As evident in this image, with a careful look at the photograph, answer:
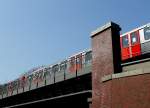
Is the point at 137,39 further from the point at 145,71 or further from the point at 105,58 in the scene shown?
the point at 145,71

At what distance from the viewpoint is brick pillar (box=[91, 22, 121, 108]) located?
13.9 m

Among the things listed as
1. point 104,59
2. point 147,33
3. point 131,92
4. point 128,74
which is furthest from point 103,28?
point 147,33

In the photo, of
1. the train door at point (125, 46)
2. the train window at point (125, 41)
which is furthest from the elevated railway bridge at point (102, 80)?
the train window at point (125, 41)

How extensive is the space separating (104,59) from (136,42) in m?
10.2

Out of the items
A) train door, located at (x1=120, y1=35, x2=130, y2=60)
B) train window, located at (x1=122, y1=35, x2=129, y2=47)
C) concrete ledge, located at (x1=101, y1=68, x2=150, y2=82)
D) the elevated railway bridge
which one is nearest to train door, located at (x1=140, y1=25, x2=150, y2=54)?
train door, located at (x1=120, y1=35, x2=130, y2=60)

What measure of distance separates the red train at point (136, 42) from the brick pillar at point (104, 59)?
23.9 feet

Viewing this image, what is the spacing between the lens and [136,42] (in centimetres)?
2422

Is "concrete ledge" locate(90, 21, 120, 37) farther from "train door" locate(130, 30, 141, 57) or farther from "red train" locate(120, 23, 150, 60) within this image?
"train door" locate(130, 30, 141, 57)

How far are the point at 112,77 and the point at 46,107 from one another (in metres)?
10.3

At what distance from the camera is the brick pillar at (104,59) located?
45.8 ft

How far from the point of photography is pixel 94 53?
15.8m

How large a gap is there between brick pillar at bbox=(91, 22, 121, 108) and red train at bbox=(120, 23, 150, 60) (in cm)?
728

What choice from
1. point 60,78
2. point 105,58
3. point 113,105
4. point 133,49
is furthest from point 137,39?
point 113,105

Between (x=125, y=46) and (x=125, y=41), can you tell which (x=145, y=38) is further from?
(x=125, y=41)
